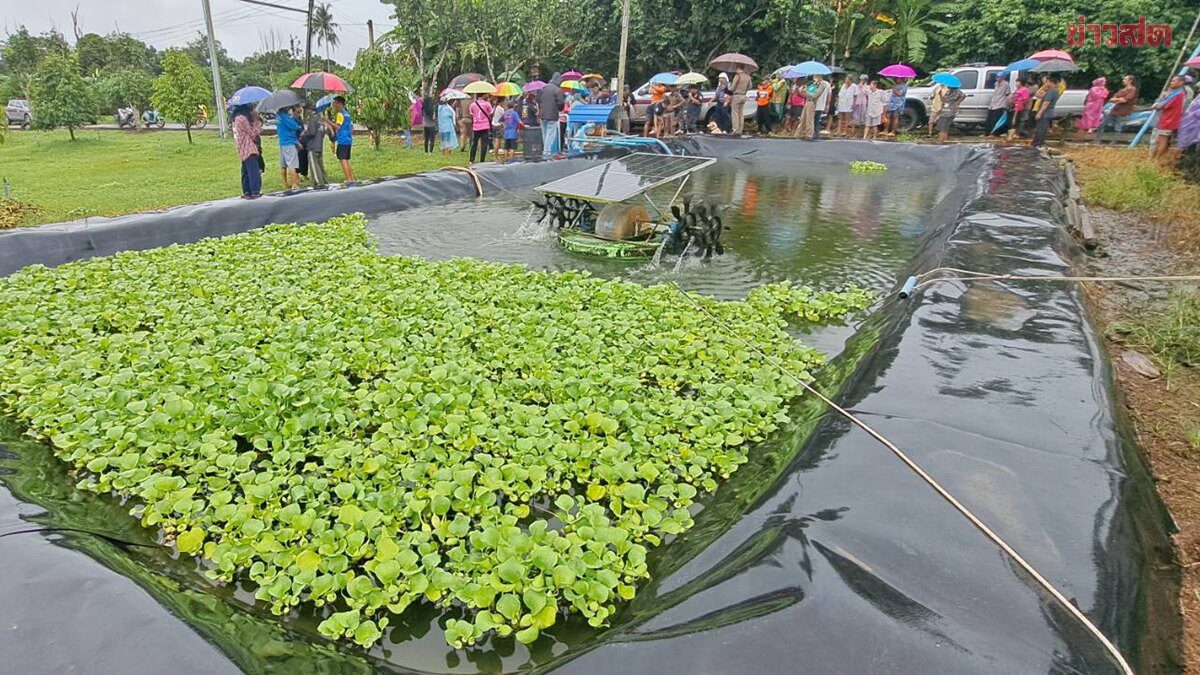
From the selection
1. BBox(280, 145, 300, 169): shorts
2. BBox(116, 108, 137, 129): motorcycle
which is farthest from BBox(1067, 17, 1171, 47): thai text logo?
BBox(116, 108, 137, 129): motorcycle

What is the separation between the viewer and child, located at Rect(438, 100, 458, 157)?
666 inches

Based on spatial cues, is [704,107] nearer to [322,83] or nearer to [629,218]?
[322,83]

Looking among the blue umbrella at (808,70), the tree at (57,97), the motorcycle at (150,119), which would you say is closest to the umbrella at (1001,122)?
the blue umbrella at (808,70)

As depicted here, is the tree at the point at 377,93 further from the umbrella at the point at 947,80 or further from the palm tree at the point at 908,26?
the palm tree at the point at 908,26

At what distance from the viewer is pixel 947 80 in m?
16.6

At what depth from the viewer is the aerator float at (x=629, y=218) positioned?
7781 millimetres

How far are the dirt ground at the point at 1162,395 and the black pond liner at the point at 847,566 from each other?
187 millimetres

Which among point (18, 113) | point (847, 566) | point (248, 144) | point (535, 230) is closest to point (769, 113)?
point (535, 230)

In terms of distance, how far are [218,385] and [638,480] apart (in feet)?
8.87

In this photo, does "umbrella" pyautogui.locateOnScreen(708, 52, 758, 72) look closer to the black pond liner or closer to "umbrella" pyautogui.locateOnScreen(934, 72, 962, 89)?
"umbrella" pyautogui.locateOnScreen(934, 72, 962, 89)

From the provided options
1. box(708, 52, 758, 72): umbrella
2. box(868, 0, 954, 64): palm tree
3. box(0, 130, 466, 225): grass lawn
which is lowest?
box(0, 130, 466, 225): grass lawn

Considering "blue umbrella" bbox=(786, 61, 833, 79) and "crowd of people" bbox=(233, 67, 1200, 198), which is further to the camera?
"blue umbrella" bbox=(786, 61, 833, 79)

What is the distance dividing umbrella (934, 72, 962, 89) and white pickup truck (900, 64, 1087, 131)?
0.71m

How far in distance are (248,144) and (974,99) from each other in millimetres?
18190
